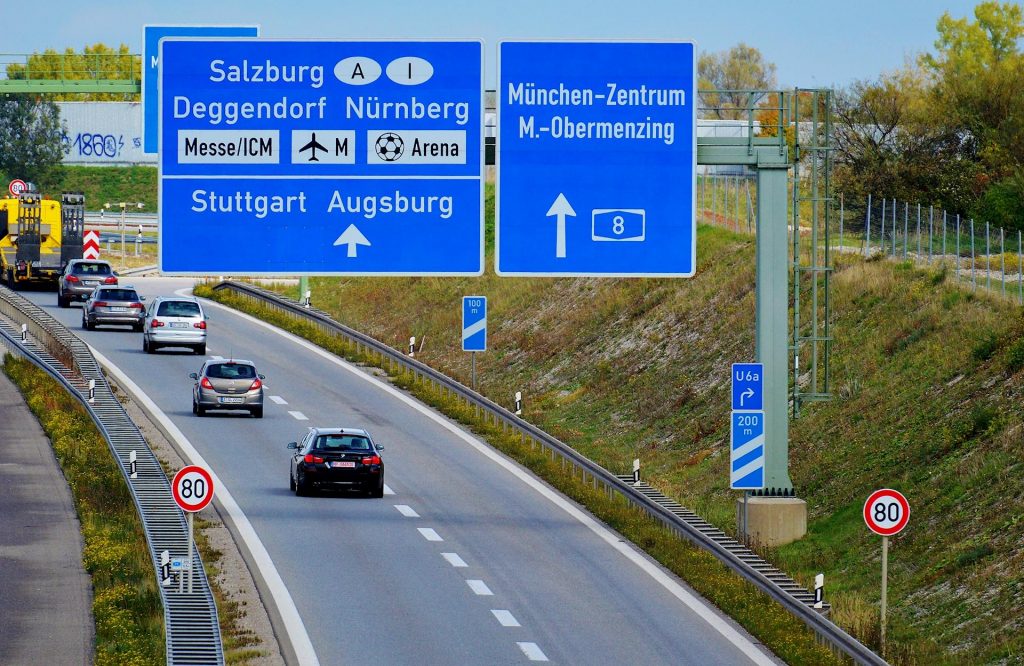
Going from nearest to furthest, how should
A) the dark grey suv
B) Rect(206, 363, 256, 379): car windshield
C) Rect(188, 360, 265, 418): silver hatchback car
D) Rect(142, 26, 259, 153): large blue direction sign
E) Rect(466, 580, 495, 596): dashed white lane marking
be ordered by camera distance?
Rect(466, 580, 495, 596): dashed white lane marking < Rect(142, 26, 259, 153): large blue direction sign < Rect(188, 360, 265, 418): silver hatchback car < Rect(206, 363, 256, 379): car windshield < the dark grey suv

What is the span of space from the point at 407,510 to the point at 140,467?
4.80 meters

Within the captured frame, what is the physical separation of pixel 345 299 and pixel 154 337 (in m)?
20.9

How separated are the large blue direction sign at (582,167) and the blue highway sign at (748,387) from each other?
393 cm

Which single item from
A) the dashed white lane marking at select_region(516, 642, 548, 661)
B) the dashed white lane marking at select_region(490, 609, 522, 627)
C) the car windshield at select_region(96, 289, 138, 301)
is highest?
the car windshield at select_region(96, 289, 138, 301)

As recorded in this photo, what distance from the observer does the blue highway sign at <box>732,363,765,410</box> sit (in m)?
26.4

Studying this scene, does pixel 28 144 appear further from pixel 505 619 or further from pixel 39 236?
pixel 505 619

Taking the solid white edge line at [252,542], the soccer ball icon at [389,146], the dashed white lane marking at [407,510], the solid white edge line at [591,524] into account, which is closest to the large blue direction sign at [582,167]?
the soccer ball icon at [389,146]

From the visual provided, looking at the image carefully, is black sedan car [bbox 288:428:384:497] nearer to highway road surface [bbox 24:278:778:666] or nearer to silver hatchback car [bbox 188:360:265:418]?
highway road surface [bbox 24:278:778:666]

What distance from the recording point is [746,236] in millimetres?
56000

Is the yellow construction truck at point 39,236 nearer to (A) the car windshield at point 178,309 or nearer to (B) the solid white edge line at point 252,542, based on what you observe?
(A) the car windshield at point 178,309

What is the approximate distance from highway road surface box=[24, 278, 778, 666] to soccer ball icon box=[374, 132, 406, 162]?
19.4ft

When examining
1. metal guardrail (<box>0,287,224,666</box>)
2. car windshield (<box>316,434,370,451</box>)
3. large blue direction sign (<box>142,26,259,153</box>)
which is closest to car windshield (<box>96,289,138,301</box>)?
metal guardrail (<box>0,287,224,666</box>)

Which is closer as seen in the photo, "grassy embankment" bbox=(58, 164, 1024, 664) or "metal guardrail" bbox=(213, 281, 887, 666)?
"metal guardrail" bbox=(213, 281, 887, 666)

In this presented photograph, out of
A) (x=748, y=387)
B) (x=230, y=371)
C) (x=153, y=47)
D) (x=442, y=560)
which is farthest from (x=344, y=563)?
(x=230, y=371)
